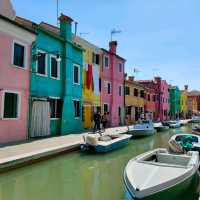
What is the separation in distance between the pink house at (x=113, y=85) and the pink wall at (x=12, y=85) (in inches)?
565

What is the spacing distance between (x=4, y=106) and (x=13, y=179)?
21.5 ft

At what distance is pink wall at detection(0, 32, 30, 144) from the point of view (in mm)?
15867

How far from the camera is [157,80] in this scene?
184 feet

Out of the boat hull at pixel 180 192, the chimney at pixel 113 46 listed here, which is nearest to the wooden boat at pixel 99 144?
the boat hull at pixel 180 192

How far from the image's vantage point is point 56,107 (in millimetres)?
21766

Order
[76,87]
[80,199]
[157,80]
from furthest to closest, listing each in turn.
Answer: [157,80]
[76,87]
[80,199]

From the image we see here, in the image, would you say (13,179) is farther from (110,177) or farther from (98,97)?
(98,97)

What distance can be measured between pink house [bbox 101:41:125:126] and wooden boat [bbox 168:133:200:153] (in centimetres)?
1626

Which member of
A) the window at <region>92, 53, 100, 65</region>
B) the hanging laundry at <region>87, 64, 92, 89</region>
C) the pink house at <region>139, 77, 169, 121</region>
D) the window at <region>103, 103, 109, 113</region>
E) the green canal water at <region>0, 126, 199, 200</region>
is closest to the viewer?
the green canal water at <region>0, 126, 199, 200</region>

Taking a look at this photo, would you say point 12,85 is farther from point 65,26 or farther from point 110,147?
A: point 65,26

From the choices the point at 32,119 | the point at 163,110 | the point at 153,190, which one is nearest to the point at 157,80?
the point at 163,110

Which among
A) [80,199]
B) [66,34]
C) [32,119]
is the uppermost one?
[66,34]

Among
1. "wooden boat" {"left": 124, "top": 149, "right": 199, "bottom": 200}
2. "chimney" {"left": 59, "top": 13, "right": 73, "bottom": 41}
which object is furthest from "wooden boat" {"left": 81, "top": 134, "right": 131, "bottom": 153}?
"chimney" {"left": 59, "top": 13, "right": 73, "bottom": 41}

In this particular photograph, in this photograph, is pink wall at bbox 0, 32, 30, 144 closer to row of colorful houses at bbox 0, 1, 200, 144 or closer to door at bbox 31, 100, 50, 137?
row of colorful houses at bbox 0, 1, 200, 144
